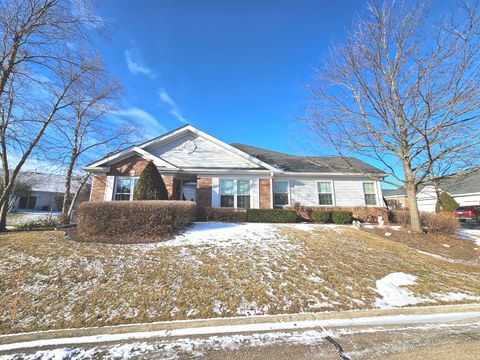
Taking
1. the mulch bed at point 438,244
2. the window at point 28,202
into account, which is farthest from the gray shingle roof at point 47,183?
the mulch bed at point 438,244

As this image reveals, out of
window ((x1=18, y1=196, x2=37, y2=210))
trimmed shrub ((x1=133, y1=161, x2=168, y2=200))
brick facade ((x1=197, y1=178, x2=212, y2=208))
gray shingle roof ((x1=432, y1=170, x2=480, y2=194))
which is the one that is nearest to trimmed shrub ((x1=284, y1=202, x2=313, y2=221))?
brick facade ((x1=197, y1=178, x2=212, y2=208))

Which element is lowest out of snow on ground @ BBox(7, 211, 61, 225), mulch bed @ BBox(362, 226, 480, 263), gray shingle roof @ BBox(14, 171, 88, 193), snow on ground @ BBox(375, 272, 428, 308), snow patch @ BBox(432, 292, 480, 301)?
snow patch @ BBox(432, 292, 480, 301)

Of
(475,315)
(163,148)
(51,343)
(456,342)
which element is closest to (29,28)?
(163,148)

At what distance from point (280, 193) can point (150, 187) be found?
27.7 feet

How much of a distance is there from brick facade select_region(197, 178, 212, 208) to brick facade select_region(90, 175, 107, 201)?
5673 millimetres

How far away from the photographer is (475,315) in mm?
4102

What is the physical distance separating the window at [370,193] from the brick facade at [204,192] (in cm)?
1087

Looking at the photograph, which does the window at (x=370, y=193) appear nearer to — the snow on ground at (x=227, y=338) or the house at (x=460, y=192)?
the house at (x=460, y=192)

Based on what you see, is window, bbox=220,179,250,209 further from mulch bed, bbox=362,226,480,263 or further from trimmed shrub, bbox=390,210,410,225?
trimmed shrub, bbox=390,210,410,225

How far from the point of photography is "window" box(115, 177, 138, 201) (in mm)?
13289

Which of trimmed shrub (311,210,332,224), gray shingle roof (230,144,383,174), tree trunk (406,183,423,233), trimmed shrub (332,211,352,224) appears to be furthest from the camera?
gray shingle roof (230,144,383,174)

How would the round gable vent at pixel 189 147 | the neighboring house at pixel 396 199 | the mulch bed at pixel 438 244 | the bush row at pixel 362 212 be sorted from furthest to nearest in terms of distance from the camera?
1. the neighboring house at pixel 396 199
2. the round gable vent at pixel 189 147
3. the bush row at pixel 362 212
4. the mulch bed at pixel 438 244

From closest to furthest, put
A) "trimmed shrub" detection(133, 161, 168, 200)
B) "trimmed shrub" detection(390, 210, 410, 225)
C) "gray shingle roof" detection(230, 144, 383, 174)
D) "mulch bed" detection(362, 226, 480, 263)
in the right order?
1. "mulch bed" detection(362, 226, 480, 263)
2. "trimmed shrub" detection(133, 161, 168, 200)
3. "trimmed shrub" detection(390, 210, 410, 225)
4. "gray shingle roof" detection(230, 144, 383, 174)

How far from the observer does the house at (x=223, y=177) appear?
526 inches
